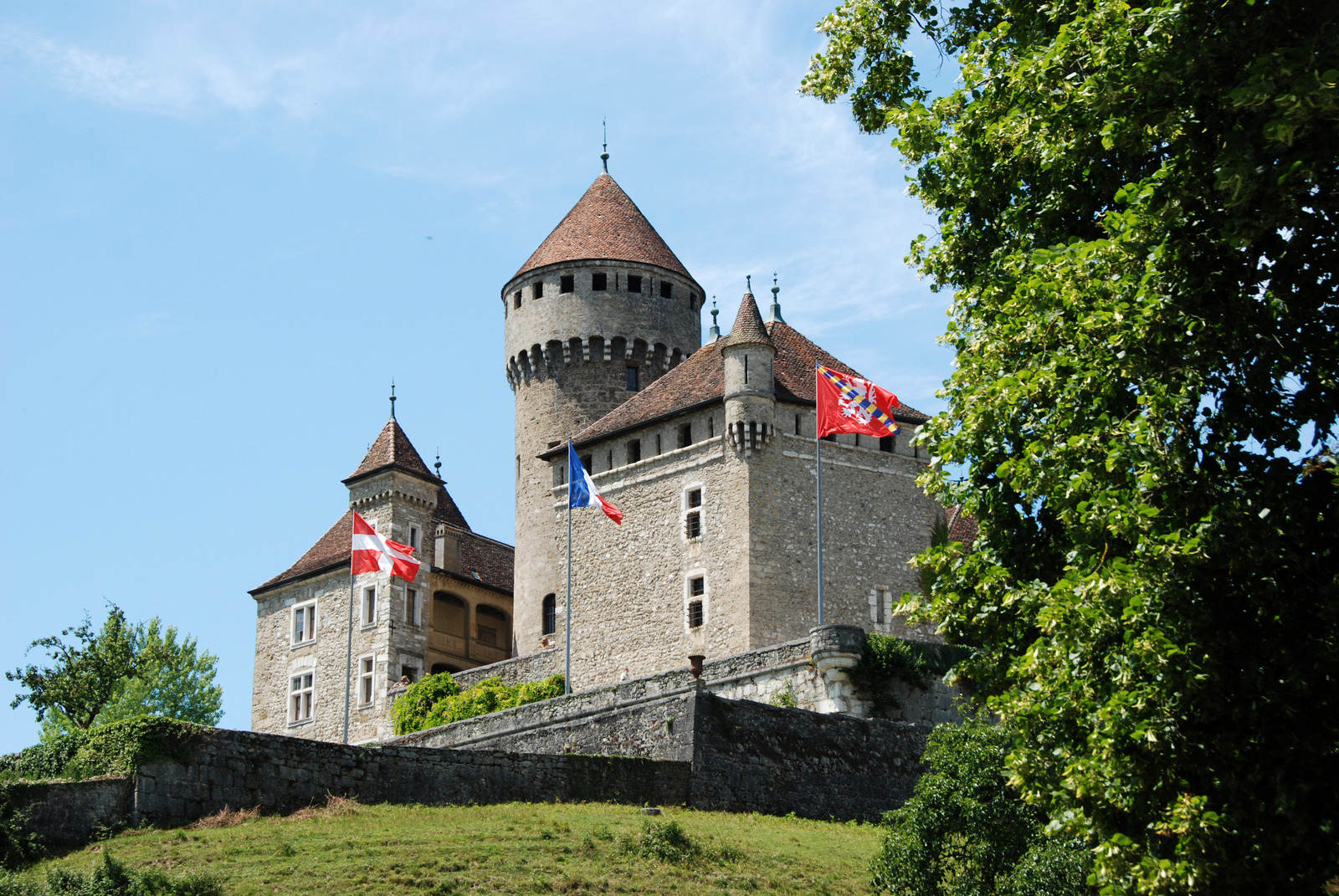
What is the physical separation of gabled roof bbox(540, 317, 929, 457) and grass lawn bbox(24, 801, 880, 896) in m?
19.3

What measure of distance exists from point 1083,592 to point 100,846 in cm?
1665

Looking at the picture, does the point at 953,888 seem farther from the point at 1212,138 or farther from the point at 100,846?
the point at 100,846

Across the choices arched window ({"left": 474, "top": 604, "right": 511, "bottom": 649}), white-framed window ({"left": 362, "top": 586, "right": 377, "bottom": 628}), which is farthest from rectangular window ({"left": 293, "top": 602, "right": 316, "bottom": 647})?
arched window ({"left": 474, "top": 604, "right": 511, "bottom": 649})

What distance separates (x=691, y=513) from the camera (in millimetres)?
44125

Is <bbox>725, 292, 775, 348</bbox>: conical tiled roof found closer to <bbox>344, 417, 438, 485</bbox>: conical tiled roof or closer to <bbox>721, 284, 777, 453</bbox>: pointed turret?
<bbox>721, 284, 777, 453</bbox>: pointed turret

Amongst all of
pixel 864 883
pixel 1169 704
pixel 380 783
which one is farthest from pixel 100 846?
pixel 1169 704

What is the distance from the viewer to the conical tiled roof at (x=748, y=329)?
4344 centimetres

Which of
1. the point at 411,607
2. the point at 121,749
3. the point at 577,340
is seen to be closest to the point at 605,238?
the point at 577,340

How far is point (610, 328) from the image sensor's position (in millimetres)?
51656

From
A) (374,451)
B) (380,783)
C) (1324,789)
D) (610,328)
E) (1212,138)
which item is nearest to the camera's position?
(1324,789)

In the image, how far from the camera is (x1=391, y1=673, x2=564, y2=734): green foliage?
4422cm

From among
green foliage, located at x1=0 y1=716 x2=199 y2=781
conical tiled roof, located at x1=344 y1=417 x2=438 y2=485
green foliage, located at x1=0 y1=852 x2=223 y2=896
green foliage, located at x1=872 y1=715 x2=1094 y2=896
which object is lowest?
green foliage, located at x1=0 y1=852 x2=223 y2=896

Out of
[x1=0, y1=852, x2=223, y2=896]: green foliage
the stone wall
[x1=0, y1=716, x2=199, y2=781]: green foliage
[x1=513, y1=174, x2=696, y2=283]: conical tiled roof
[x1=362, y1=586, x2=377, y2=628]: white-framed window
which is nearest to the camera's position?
[x1=0, y1=852, x2=223, y2=896]: green foliage

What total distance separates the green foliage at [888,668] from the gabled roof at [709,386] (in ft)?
32.6
